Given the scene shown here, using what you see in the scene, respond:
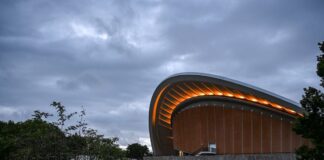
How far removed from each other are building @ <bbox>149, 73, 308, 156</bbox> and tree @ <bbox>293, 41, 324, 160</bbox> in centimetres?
1411

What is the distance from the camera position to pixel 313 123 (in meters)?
15.8

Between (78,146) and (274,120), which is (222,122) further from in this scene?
(78,146)

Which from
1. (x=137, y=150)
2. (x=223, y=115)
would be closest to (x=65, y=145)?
(x=223, y=115)

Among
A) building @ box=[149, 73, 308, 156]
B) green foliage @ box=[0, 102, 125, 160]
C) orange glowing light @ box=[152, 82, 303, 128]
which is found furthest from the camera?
orange glowing light @ box=[152, 82, 303, 128]

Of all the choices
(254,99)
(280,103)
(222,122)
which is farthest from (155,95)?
A: (280,103)

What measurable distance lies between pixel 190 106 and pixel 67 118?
2821 cm

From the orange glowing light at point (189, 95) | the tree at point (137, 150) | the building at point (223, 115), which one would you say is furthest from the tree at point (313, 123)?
the tree at point (137, 150)

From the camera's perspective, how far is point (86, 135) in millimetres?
16422

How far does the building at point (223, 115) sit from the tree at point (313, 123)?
555 inches

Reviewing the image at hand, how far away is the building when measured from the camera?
3344cm

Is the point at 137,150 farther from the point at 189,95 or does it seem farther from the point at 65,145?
the point at 65,145

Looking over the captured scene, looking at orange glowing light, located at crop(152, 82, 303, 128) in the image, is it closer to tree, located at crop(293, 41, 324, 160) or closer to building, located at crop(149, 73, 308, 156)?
building, located at crop(149, 73, 308, 156)

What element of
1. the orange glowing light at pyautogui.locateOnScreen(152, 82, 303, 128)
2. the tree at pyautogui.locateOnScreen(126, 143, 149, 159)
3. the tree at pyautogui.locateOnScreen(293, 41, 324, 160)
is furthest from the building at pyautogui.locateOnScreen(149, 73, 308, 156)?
the tree at pyautogui.locateOnScreen(126, 143, 149, 159)

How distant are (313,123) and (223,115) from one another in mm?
23086
